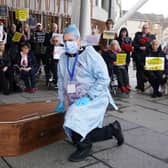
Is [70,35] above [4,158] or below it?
above

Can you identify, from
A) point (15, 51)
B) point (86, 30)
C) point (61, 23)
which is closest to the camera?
point (15, 51)

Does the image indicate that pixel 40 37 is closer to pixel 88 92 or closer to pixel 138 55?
pixel 138 55

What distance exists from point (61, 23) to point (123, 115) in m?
8.57

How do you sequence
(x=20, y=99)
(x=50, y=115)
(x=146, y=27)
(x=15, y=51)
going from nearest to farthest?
1. (x=50, y=115)
2. (x=20, y=99)
3. (x=15, y=51)
4. (x=146, y=27)

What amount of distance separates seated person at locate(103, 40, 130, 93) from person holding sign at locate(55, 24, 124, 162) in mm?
3695

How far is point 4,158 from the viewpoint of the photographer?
3.57 meters

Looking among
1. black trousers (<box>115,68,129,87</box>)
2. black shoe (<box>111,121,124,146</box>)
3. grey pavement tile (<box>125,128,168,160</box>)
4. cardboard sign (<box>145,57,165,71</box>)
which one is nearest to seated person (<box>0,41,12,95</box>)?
black trousers (<box>115,68,129,87</box>)

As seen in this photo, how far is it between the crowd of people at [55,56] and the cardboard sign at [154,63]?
0.08 metres

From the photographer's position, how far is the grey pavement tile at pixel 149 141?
13.0 ft

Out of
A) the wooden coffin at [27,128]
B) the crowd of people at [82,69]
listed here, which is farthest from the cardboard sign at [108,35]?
the wooden coffin at [27,128]

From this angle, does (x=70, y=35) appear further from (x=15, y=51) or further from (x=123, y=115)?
(x=15, y=51)

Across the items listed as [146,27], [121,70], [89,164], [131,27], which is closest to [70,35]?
[89,164]

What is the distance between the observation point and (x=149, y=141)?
434 centimetres

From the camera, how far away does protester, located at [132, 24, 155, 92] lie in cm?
796
